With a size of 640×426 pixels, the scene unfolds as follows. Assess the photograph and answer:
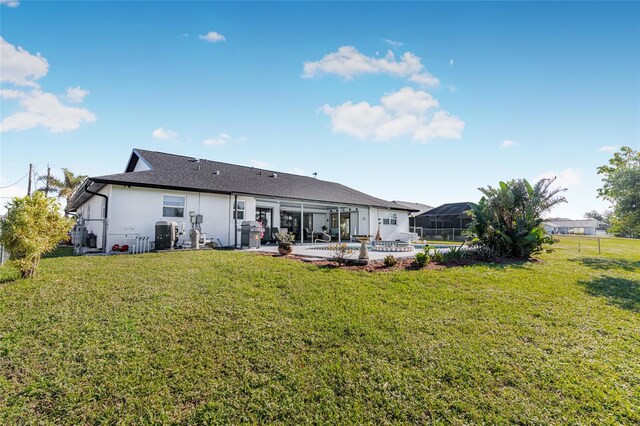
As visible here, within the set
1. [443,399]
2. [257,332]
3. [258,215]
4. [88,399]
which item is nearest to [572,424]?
[443,399]

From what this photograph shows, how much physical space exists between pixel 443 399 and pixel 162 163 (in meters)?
17.4

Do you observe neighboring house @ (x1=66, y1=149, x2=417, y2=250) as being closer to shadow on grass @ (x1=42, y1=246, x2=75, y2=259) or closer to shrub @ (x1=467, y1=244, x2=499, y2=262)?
shadow on grass @ (x1=42, y1=246, x2=75, y2=259)

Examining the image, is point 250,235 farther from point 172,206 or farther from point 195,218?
point 172,206

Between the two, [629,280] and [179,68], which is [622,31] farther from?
[179,68]

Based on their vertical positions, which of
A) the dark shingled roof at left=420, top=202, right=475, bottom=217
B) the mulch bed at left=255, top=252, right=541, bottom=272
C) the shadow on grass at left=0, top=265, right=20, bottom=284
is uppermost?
the dark shingled roof at left=420, top=202, right=475, bottom=217

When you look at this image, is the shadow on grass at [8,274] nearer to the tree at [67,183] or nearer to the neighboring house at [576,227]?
the tree at [67,183]

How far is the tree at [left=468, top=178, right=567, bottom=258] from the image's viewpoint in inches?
408

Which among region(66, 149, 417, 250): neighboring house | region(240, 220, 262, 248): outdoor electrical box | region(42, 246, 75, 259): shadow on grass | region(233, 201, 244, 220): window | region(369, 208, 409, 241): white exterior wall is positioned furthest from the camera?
region(369, 208, 409, 241): white exterior wall

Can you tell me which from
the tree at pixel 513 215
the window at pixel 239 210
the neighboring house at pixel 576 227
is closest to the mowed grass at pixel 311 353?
the tree at pixel 513 215

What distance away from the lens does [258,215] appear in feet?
59.5

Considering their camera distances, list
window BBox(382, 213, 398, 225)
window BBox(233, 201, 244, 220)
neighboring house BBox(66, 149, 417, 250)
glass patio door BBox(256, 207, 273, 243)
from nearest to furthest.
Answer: neighboring house BBox(66, 149, 417, 250)
window BBox(233, 201, 244, 220)
glass patio door BBox(256, 207, 273, 243)
window BBox(382, 213, 398, 225)

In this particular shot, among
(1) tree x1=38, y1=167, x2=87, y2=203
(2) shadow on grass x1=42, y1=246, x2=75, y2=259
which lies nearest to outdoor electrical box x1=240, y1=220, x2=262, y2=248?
(2) shadow on grass x1=42, y1=246, x2=75, y2=259

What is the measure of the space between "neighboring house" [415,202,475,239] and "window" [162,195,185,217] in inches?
947

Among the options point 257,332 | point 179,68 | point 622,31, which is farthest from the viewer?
point 179,68
